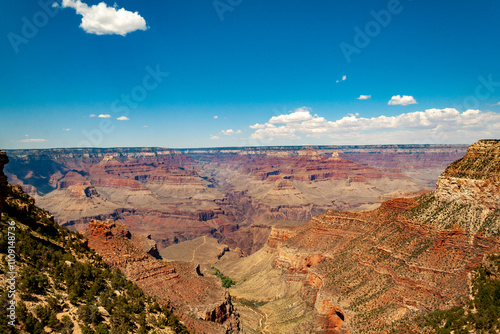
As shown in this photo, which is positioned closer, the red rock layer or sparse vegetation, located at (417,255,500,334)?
sparse vegetation, located at (417,255,500,334)

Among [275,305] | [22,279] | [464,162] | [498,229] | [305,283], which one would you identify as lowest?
[275,305]

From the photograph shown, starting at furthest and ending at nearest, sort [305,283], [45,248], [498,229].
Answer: [305,283]
[498,229]
[45,248]

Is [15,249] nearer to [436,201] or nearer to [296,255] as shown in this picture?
[436,201]

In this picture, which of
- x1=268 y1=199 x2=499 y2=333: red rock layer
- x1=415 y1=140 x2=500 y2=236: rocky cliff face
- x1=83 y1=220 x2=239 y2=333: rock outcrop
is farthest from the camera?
x1=415 y1=140 x2=500 y2=236: rocky cliff face

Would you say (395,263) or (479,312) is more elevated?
(479,312)

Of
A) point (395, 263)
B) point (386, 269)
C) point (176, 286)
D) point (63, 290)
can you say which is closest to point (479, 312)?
point (395, 263)

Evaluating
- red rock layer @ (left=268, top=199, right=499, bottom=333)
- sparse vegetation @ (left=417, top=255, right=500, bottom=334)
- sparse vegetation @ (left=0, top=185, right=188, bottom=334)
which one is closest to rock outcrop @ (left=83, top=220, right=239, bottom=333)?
sparse vegetation @ (left=0, top=185, right=188, bottom=334)

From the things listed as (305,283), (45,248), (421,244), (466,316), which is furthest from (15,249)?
(305,283)

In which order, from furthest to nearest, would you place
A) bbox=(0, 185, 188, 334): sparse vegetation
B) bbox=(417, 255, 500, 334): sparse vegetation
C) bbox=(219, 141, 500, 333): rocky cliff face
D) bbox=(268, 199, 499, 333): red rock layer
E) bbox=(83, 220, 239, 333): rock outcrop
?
bbox=(83, 220, 239, 333): rock outcrop → bbox=(219, 141, 500, 333): rocky cliff face → bbox=(268, 199, 499, 333): red rock layer → bbox=(417, 255, 500, 334): sparse vegetation → bbox=(0, 185, 188, 334): sparse vegetation

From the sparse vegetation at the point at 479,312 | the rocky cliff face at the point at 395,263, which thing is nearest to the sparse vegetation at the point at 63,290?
the sparse vegetation at the point at 479,312

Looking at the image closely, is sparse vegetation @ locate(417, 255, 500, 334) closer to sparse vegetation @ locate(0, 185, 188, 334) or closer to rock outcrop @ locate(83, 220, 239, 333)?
sparse vegetation @ locate(0, 185, 188, 334)

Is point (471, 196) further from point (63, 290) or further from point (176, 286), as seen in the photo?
point (63, 290)
